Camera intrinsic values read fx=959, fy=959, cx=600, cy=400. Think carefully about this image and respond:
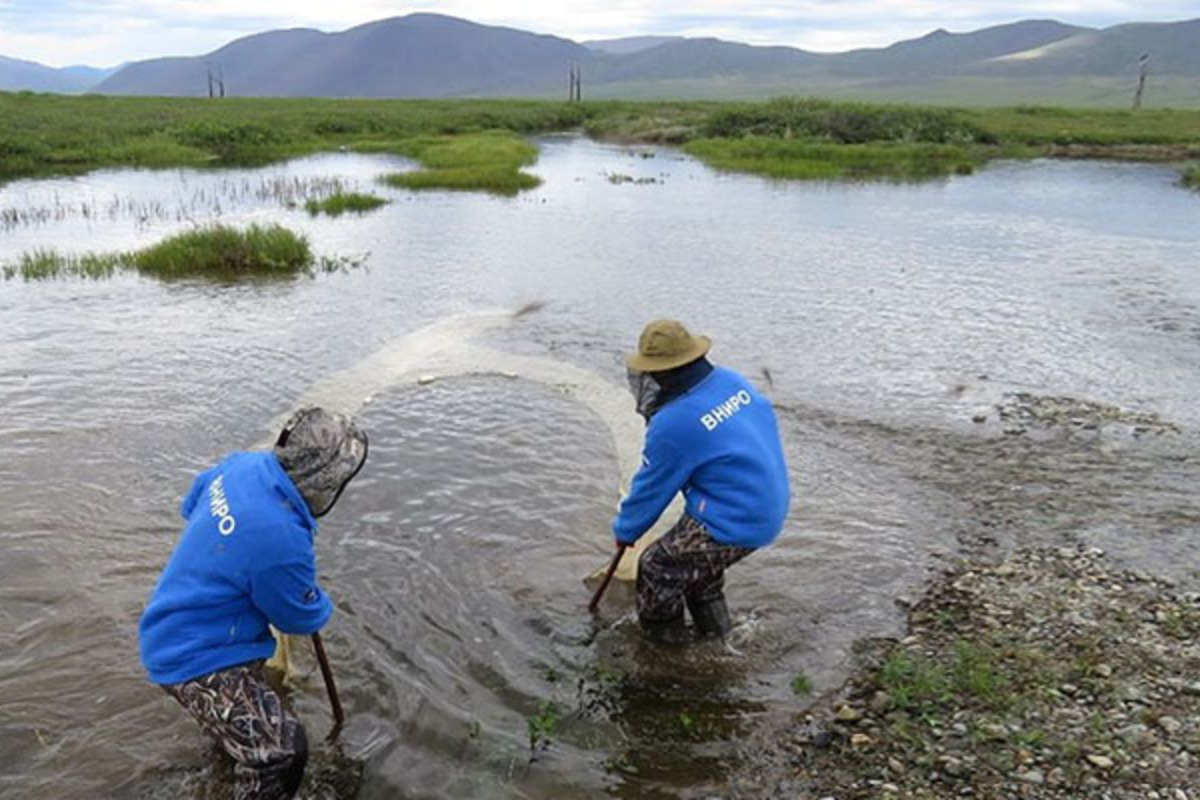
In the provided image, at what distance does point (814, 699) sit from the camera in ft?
20.3

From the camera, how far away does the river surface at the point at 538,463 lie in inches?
235

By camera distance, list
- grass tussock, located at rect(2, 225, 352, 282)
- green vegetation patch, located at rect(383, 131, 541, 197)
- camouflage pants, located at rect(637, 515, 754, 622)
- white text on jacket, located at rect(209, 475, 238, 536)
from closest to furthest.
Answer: white text on jacket, located at rect(209, 475, 238, 536) → camouflage pants, located at rect(637, 515, 754, 622) → grass tussock, located at rect(2, 225, 352, 282) → green vegetation patch, located at rect(383, 131, 541, 197)

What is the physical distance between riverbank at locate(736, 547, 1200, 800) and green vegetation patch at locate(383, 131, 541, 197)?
28.5m

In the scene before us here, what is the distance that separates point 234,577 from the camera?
4.40 m

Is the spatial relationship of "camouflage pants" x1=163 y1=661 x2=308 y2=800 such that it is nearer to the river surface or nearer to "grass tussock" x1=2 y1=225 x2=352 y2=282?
the river surface

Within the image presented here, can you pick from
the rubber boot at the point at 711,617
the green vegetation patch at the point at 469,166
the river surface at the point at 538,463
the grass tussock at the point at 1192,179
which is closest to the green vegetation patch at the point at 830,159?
the grass tussock at the point at 1192,179

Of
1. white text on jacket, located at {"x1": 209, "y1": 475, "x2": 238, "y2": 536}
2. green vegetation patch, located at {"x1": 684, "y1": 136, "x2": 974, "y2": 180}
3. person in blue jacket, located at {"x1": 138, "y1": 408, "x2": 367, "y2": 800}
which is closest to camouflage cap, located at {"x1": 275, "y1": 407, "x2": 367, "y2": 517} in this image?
person in blue jacket, located at {"x1": 138, "y1": 408, "x2": 367, "y2": 800}

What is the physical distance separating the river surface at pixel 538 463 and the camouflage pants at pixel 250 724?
0.76 m

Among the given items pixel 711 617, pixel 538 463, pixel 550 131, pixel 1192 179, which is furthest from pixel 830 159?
pixel 711 617

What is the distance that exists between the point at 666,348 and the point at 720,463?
2.56 feet

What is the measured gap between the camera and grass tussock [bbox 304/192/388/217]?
28438 mm

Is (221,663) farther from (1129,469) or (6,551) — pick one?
(1129,469)

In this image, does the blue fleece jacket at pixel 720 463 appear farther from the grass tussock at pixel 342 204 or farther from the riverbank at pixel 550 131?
the riverbank at pixel 550 131

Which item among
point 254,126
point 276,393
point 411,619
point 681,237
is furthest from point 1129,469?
point 254,126
